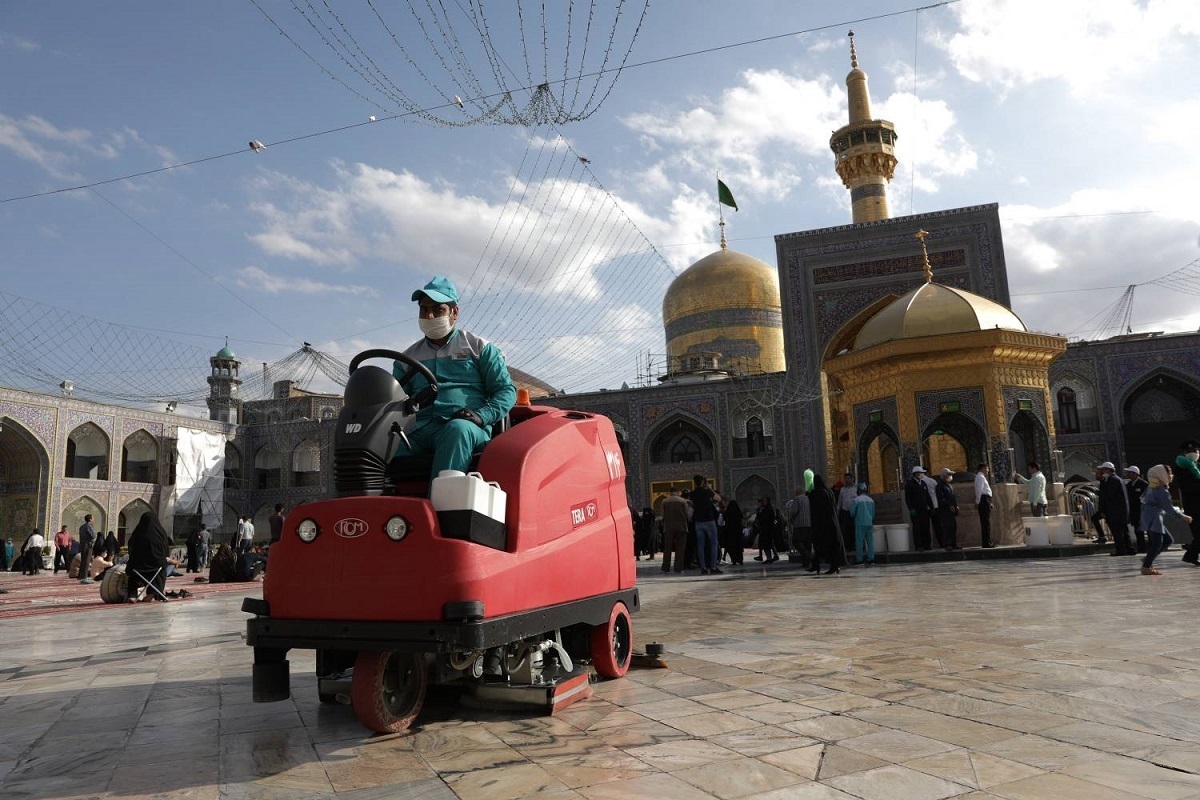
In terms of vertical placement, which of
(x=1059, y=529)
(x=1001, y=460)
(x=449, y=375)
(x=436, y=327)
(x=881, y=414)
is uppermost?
(x=881, y=414)

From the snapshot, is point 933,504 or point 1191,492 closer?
point 1191,492

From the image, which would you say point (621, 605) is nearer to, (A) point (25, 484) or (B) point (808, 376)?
(B) point (808, 376)

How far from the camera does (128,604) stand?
9.03 meters

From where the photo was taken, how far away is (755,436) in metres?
29.0

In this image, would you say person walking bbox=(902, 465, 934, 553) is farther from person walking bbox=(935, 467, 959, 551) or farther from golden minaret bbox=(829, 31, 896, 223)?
golden minaret bbox=(829, 31, 896, 223)

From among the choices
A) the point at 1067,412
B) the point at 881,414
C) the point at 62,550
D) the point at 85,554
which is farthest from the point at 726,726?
the point at 1067,412

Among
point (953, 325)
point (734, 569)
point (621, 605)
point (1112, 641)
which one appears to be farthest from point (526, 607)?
point (953, 325)

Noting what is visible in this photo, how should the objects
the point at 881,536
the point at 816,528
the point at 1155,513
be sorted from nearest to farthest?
the point at 1155,513, the point at 816,528, the point at 881,536

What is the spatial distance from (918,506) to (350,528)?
10.3 meters

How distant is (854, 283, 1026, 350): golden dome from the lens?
12.9 meters

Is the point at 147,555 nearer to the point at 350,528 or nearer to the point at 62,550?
the point at 350,528

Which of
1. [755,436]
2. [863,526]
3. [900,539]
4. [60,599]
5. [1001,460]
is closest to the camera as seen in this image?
[60,599]

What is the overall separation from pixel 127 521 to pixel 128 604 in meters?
26.4

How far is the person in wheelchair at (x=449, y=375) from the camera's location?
277 cm
